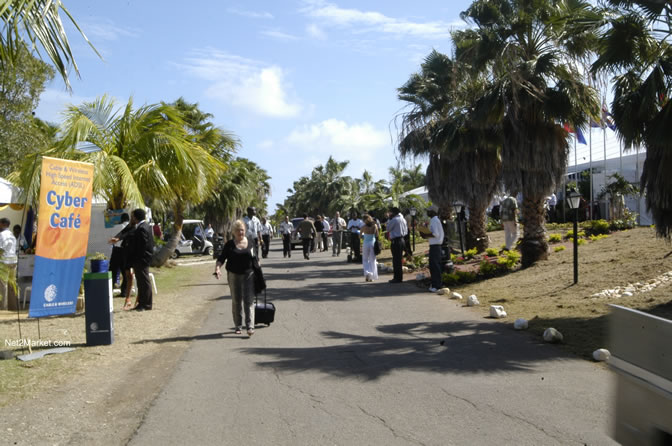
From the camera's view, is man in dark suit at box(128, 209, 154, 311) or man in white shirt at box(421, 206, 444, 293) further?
man in white shirt at box(421, 206, 444, 293)

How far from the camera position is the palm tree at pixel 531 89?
14211 millimetres

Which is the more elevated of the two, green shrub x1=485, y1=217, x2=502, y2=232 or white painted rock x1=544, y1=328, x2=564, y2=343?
green shrub x1=485, y1=217, x2=502, y2=232

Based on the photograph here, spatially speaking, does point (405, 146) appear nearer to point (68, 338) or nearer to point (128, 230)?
point (128, 230)

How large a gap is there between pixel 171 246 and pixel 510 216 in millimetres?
10942

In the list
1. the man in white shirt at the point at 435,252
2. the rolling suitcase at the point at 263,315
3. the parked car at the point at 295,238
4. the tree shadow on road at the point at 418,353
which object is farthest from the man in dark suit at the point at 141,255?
the parked car at the point at 295,238

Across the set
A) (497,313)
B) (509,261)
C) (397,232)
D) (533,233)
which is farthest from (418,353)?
(533,233)

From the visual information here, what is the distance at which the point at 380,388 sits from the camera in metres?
5.88

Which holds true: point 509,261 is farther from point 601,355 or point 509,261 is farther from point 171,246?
point 171,246

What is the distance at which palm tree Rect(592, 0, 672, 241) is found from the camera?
9125mm

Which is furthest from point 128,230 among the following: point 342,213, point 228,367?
point 342,213

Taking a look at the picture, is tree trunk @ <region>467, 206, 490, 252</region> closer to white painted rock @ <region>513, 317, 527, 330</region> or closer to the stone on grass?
white painted rock @ <region>513, 317, 527, 330</region>

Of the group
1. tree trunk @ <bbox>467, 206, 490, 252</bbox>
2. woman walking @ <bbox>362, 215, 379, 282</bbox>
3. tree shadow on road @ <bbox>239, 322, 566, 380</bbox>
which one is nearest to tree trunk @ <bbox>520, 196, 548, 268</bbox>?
woman walking @ <bbox>362, 215, 379, 282</bbox>

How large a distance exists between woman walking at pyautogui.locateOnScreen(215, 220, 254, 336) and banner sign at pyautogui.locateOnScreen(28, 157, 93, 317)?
211cm

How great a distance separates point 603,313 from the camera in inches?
366
